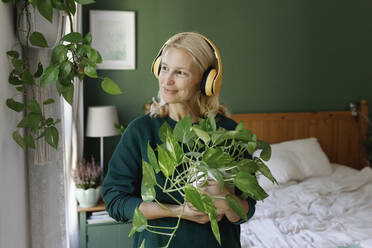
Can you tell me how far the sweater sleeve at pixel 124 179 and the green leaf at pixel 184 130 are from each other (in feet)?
0.73

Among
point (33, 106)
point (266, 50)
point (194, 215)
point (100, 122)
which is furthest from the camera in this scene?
point (266, 50)

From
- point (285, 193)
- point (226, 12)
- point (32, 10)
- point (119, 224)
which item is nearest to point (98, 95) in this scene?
point (119, 224)

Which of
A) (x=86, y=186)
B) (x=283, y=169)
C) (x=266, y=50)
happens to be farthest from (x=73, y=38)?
(x=266, y=50)

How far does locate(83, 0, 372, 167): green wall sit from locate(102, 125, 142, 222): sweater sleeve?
223 cm

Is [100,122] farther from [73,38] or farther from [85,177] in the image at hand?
[73,38]

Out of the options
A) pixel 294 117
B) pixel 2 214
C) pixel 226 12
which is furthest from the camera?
pixel 294 117

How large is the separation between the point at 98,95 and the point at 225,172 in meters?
2.47

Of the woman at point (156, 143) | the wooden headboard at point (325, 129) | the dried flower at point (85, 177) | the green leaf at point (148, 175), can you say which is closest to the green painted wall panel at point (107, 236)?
the dried flower at point (85, 177)

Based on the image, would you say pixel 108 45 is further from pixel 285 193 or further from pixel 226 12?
pixel 285 193

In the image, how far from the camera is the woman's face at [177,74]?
2.87 feet

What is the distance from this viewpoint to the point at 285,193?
2.69m

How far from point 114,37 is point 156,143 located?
235 centimetres

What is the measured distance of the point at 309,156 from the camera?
3.10 m

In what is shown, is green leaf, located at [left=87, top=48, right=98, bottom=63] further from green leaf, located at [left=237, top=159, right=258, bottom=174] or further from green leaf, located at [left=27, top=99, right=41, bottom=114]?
green leaf, located at [left=237, top=159, right=258, bottom=174]
